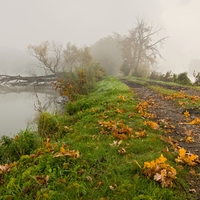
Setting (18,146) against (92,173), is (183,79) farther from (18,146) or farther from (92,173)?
(92,173)

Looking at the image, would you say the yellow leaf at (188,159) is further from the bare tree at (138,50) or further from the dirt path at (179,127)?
the bare tree at (138,50)

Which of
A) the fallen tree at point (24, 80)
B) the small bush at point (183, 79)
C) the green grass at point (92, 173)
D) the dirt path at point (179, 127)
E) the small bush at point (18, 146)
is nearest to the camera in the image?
the green grass at point (92, 173)

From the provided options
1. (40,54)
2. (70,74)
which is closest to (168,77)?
(70,74)

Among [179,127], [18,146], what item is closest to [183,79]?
[179,127]

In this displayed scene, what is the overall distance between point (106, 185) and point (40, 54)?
25187 millimetres

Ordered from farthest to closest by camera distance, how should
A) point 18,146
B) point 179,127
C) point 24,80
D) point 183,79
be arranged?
point 24,80, point 183,79, point 179,127, point 18,146

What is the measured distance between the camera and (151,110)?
6.39 m

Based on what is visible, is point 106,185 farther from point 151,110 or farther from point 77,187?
point 151,110

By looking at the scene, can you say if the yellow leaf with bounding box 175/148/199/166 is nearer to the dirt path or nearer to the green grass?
the green grass

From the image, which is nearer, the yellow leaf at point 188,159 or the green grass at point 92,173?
the green grass at point 92,173

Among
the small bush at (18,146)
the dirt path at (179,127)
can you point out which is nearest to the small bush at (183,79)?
the dirt path at (179,127)

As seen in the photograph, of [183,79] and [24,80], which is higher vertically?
[24,80]

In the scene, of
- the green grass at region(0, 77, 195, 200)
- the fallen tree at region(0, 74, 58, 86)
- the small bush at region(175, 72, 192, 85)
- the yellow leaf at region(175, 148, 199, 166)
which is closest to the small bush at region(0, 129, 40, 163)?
the green grass at region(0, 77, 195, 200)

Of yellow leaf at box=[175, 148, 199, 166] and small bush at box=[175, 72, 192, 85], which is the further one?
small bush at box=[175, 72, 192, 85]
